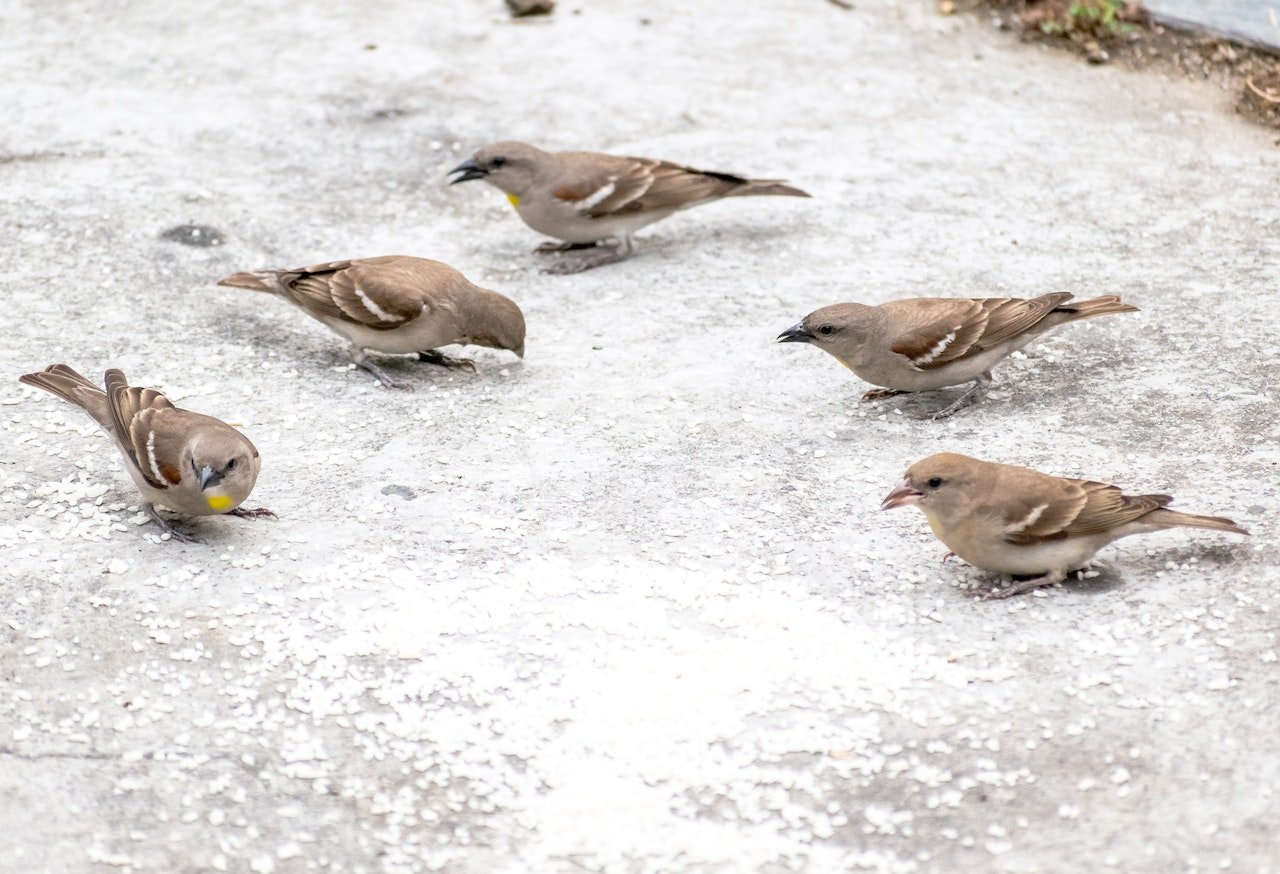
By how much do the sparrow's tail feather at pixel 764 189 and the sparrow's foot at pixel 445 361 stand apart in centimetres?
197

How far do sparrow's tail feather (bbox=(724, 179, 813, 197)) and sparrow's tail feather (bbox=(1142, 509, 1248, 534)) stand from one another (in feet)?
11.8

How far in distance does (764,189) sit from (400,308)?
243 cm

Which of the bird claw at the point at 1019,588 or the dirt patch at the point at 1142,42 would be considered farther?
the dirt patch at the point at 1142,42

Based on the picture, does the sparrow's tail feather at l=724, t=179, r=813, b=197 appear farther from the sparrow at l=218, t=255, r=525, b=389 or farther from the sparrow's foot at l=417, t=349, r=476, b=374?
the sparrow's foot at l=417, t=349, r=476, b=374

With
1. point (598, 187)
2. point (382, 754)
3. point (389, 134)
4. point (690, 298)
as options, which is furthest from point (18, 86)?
point (382, 754)

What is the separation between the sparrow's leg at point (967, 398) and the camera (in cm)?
589

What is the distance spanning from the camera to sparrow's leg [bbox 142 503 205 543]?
493cm

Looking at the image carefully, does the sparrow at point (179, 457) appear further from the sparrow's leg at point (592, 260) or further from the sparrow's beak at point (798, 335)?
the sparrow's leg at point (592, 260)

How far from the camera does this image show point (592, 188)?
24.2ft

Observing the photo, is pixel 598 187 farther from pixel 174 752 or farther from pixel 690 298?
pixel 174 752

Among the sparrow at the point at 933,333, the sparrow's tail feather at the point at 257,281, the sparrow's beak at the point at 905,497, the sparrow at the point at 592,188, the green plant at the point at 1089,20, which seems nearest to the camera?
the sparrow's beak at the point at 905,497

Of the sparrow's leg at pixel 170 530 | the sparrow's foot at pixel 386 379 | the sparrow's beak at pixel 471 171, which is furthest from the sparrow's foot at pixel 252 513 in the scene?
the sparrow's beak at pixel 471 171

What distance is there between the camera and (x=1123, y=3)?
955cm

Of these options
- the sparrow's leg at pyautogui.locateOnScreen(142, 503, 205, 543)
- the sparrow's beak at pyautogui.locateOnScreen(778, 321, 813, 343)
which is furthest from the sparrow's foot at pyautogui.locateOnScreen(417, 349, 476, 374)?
the sparrow's leg at pyautogui.locateOnScreen(142, 503, 205, 543)
